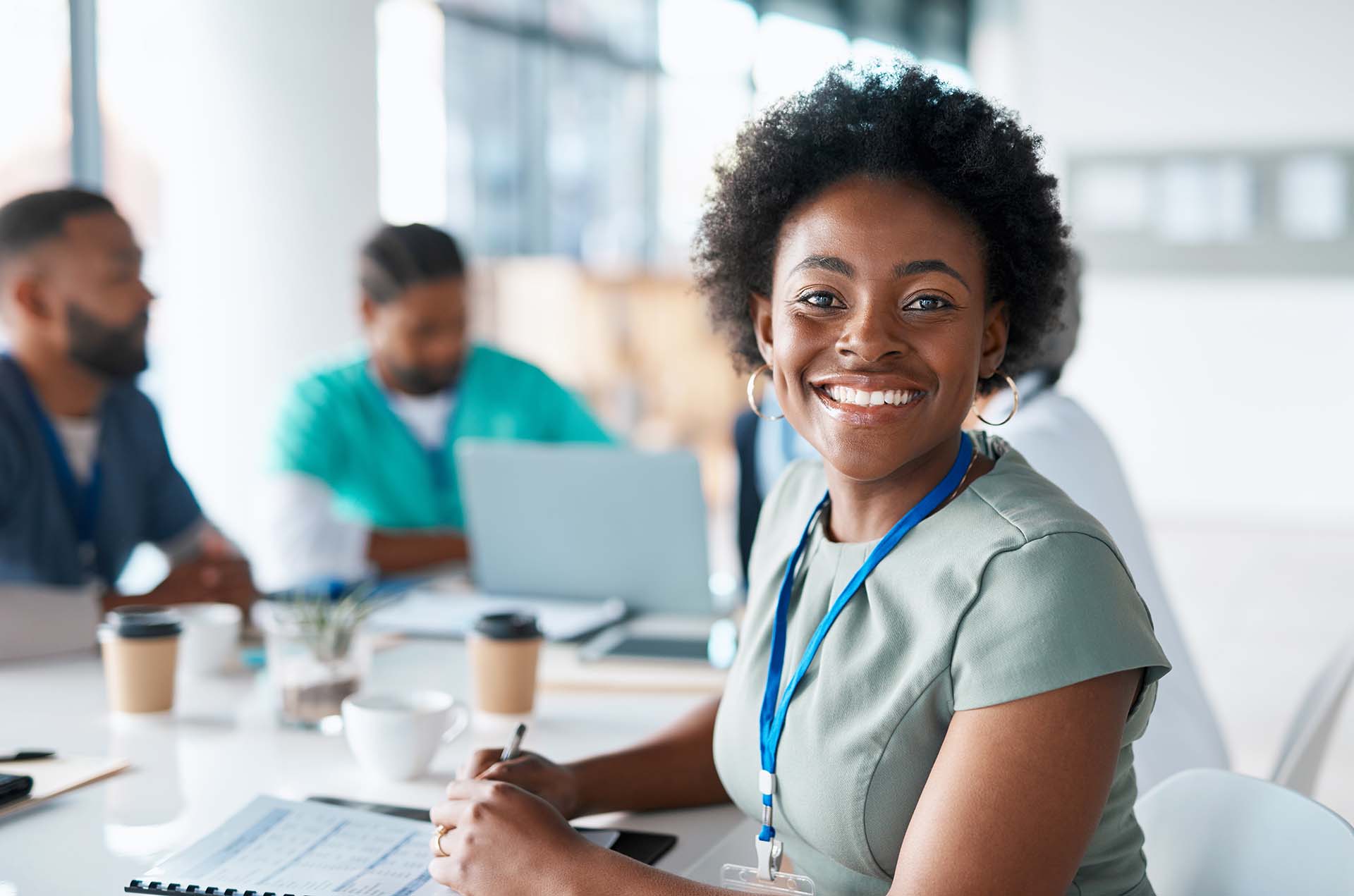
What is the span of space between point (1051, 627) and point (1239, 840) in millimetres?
436

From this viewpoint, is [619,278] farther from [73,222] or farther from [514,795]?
[514,795]

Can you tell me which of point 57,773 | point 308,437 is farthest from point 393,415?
point 57,773

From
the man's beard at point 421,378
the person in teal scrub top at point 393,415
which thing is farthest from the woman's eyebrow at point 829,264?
the man's beard at point 421,378

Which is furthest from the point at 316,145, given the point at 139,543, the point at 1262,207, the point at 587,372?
the point at 1262,207

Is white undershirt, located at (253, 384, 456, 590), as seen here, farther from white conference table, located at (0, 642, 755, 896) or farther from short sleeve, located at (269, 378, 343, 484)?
Result: white conference table, located at (0, 642, 755, 896)

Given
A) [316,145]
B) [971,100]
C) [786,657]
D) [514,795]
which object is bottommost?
[514,795]

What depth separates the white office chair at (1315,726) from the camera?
156 centimetres

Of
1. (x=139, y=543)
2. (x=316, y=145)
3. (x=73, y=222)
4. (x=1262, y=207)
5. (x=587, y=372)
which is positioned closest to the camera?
(x=73, y=222)

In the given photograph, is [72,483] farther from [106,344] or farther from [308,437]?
[308,437]

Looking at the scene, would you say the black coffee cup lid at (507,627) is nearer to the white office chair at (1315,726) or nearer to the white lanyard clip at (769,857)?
the white lanyard clip at (769,857)

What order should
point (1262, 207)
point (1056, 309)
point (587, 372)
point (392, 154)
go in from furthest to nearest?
point (1262, 207), point (587, 372), point (392, 154), point (1056, 309)

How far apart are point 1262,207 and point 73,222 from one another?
6.87 metres

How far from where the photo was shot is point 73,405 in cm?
230

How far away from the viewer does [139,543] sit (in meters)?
2.42
